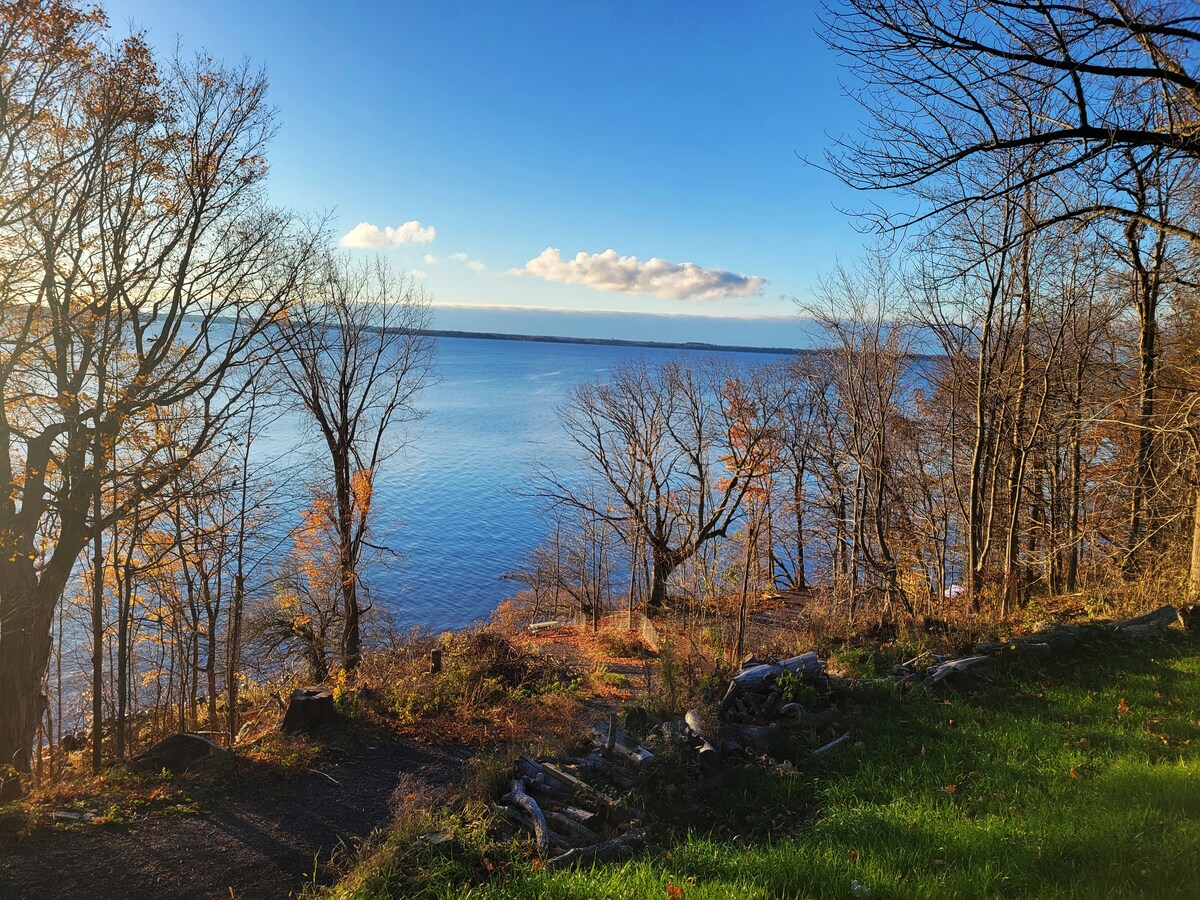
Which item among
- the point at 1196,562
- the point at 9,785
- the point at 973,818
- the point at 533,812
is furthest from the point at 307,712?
the point at 1196,562

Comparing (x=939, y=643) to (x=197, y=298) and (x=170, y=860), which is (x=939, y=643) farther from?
(x=197, y=298)

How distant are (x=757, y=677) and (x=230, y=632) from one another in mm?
15724

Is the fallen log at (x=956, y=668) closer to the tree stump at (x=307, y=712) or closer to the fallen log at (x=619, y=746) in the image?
the fallen log at (x=619, y=746)

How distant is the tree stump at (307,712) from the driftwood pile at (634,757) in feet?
16.3

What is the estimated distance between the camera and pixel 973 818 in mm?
4531

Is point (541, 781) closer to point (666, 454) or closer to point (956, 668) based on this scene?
point (956, 668)

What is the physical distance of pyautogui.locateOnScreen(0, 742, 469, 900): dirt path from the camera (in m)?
5.63

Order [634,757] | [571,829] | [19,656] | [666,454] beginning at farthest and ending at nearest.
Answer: [666,454] → [19,656] → [634,757] → [571,829]

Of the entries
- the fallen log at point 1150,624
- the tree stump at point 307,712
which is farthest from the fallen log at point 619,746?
the fallen log at point 1150,624

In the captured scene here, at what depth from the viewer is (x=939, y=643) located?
29.7 feet

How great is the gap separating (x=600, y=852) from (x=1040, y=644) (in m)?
6.54

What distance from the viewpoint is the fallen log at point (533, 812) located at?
4871 millimetres

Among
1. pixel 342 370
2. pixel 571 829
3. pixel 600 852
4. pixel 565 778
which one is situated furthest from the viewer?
pixel 342 370

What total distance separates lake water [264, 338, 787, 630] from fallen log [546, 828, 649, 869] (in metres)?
21.1
